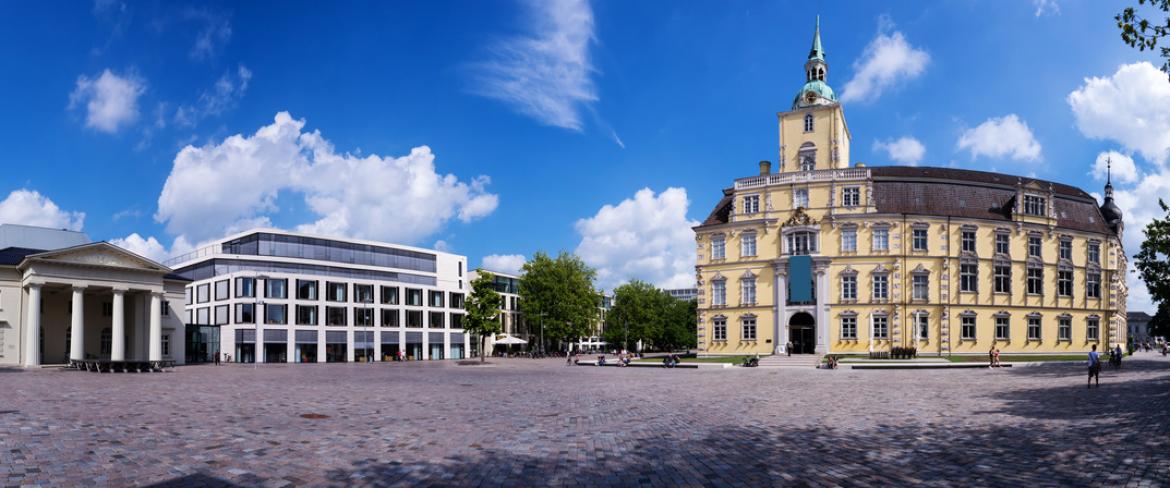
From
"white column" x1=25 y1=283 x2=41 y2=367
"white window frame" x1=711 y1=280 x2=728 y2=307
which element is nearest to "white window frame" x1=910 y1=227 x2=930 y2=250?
"white window frame" x1=711 y1=280 x2=728 y2=307

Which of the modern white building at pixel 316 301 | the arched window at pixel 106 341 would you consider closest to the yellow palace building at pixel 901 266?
the modern white building at pixel 316 301

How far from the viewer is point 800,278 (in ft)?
217

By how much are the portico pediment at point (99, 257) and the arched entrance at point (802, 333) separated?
56634mm

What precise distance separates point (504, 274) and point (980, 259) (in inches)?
3058

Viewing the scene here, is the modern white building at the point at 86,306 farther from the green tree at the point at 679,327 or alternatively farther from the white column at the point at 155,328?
the green tree at the point at 679,327

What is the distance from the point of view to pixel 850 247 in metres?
Result: 65.9

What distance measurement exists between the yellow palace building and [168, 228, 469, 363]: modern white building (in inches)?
1675

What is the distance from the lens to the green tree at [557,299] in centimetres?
10388

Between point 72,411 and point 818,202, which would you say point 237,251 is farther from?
point 72,411

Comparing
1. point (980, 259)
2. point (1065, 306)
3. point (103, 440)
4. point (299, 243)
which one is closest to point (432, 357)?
point (299, 243)

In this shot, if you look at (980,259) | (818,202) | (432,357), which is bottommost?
(432,357)

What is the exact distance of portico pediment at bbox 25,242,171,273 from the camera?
54.8m

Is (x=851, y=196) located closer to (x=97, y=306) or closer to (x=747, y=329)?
(x=747, y=329)

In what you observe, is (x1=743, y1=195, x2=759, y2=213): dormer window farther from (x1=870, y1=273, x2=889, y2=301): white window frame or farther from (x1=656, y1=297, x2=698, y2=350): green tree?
(x1=656, y1=297, x2=698, y2=350): green tree
